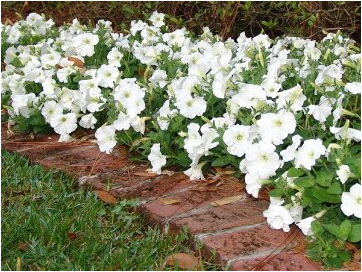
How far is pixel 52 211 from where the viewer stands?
315 centimetres

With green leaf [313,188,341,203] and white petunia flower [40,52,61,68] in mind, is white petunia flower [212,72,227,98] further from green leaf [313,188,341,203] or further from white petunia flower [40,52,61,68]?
white petunia flower [40,52,61,68]

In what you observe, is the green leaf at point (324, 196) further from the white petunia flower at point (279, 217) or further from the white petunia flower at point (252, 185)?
the white petunia flower at point (252, 185)

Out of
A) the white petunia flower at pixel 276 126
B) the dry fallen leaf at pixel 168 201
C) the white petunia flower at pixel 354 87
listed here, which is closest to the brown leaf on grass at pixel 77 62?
the dry fallen leaf at pixel 168 201

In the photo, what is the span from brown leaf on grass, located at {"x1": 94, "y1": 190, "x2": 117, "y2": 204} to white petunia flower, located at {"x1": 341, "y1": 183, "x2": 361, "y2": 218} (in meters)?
1.11

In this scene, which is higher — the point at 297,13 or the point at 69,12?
the point at 297,13

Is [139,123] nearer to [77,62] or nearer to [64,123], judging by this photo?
[64,123]

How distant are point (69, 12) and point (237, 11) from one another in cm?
214

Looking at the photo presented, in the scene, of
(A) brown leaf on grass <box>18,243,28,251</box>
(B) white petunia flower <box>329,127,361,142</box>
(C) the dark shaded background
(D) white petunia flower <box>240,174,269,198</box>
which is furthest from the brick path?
(C) the dark shaded background

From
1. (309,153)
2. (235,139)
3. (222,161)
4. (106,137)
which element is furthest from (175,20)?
(309,153)

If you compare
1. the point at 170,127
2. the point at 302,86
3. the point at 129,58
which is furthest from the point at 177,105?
the point at 129,58

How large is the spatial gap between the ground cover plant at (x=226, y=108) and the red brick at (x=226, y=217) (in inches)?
3.7

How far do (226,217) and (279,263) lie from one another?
417 millimetres

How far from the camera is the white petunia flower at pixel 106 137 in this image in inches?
140

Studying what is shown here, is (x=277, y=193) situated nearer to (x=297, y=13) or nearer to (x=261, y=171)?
(x=261, y=171)
